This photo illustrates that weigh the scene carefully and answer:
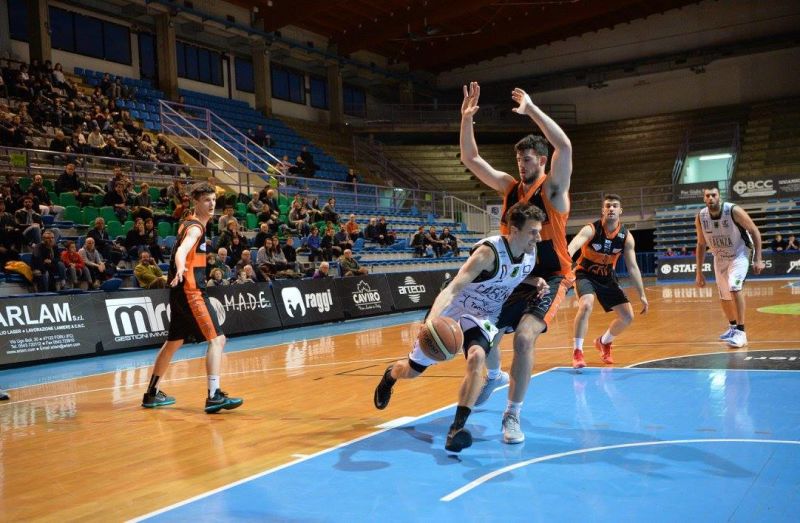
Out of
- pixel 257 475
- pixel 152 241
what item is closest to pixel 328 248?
pixel 152 241

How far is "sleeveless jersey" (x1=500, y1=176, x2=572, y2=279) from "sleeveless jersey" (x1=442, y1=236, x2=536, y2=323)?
0.73ft

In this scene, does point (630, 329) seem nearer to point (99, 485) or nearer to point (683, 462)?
point (683, 462)

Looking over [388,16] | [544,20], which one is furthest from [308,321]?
[544,20]

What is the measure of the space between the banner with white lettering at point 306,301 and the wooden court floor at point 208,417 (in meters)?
3.08

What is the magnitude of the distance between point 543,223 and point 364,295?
12610mm

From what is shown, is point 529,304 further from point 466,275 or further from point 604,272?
point 604,272

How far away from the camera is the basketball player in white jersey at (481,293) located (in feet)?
16.2

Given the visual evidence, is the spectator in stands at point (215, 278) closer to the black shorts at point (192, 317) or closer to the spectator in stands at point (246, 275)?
the spectator in stands at point (246, 275)

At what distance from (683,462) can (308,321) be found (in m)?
12.2

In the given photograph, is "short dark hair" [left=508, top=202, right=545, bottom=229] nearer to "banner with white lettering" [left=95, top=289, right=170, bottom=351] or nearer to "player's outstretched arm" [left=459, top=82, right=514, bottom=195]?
"player's outstretched arm" [left=459, top=82, right=514, bottom=195]

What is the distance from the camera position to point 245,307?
14602mm

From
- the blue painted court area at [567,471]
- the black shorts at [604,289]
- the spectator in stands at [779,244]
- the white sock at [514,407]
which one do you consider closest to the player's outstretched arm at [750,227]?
the black shorts at [604,289]

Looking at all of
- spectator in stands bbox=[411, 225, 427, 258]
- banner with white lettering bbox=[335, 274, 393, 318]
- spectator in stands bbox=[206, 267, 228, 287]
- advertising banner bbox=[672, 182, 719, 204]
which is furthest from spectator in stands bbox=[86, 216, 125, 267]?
advertising banner bbox=[672, 182, 719, 204]

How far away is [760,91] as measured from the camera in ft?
115
